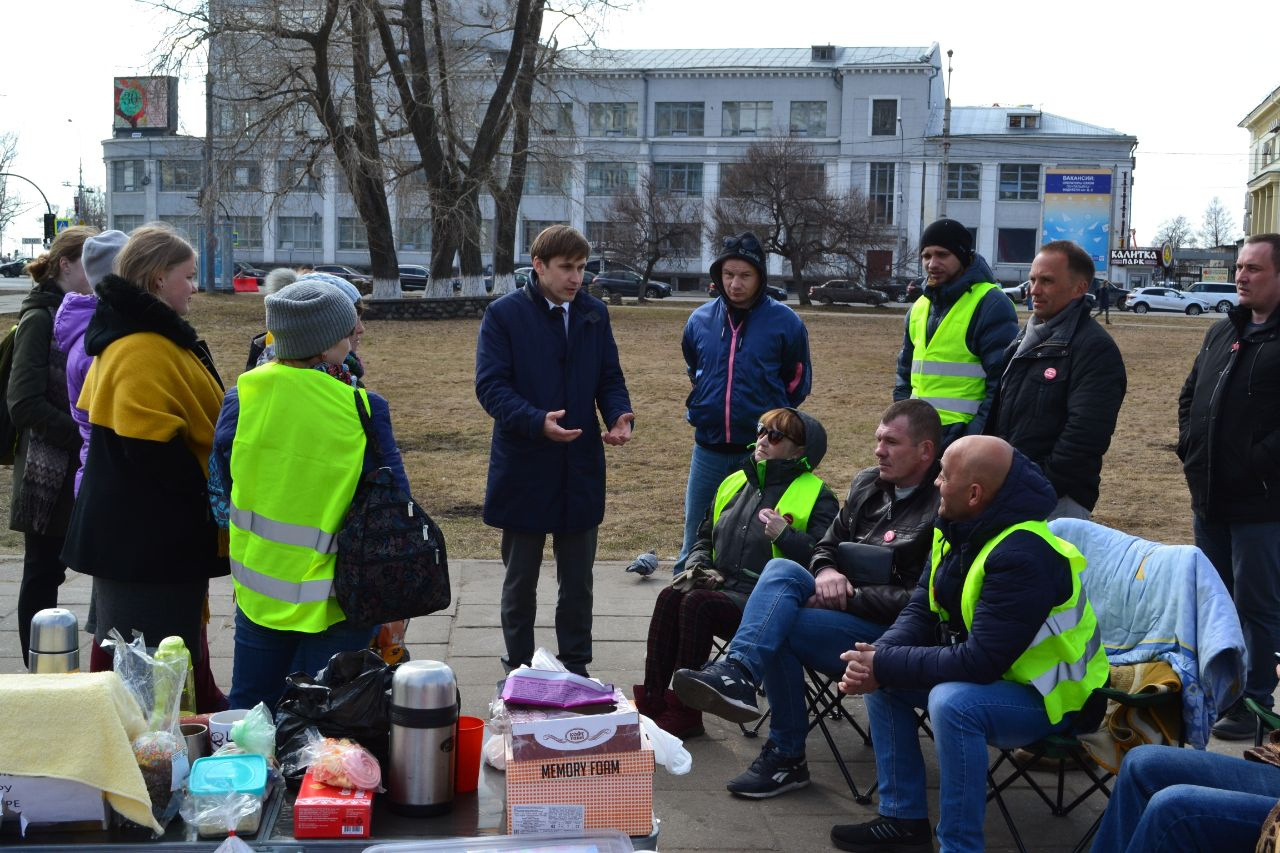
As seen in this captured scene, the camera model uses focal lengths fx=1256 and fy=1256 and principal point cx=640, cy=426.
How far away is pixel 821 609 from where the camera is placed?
4629mm

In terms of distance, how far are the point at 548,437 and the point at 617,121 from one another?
232ft

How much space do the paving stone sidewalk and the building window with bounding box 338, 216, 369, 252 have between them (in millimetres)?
68709

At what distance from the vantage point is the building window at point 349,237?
74188 millimetres

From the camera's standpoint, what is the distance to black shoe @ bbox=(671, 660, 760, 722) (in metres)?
4.24

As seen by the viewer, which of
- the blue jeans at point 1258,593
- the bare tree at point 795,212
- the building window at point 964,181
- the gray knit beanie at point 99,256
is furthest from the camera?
the building window at point 964,181

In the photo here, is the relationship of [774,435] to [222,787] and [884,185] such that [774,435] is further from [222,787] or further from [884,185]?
[884,185]

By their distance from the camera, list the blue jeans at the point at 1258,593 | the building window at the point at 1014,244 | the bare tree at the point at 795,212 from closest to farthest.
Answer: the blue jeans at the point at 1258,593 < the bare tree at the point at 795,212 < the building window at the point at 1014,244

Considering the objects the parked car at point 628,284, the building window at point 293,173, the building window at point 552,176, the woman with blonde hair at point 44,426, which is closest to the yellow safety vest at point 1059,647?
the woman with blonde hair at point 44,426

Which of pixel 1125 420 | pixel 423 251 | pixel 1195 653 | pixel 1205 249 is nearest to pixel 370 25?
pixel 1125 420

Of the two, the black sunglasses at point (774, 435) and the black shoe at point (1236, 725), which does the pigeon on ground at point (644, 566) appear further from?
the black shoe at point (1236, 725)

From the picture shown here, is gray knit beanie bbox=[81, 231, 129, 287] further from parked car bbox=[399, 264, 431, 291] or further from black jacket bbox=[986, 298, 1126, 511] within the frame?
parked car bbox=[399, 264, 431, 291]

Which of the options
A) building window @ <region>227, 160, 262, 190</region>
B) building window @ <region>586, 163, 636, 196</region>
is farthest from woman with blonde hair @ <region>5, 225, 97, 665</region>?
building window @ <region>586, 163, 636, 196</region>

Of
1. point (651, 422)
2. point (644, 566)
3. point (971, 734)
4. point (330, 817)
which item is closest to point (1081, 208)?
point (651, 422)

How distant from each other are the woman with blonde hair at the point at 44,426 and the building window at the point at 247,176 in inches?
993
